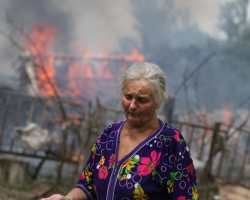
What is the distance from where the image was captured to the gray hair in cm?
207

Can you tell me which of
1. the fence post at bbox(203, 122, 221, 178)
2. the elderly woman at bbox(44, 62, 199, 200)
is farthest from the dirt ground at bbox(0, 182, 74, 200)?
the elderly woman at bbox(44, 62, 199, 200)

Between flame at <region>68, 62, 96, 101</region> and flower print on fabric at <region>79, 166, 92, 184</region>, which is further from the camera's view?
flame at <region>68, 62, 96, 101</region>

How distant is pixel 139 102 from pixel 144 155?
267 mm

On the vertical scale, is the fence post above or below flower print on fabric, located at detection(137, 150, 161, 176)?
above

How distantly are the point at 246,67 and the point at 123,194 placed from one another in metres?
17.2

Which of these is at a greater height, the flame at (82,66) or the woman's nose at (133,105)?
the flame at (82,66)

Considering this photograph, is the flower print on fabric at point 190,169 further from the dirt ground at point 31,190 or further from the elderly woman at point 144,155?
the dirt ground at point 31,190

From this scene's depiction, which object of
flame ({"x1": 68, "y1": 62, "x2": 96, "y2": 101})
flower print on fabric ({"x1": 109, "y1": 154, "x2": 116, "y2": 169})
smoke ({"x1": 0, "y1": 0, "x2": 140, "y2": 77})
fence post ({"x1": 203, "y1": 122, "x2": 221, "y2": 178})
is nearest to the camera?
flower print on fabric ({"x1": 109, "y1": 154, "x2": 116, "y2": 169})

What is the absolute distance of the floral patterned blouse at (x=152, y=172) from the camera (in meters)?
2.00

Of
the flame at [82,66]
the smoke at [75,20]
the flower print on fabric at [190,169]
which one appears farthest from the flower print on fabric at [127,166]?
the smoke at [75,20]

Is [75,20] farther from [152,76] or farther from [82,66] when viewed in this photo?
[152,76]

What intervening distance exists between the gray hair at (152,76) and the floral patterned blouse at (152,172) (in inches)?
7.3

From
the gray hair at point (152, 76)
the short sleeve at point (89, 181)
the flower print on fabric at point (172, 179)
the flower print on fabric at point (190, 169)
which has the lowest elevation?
the short sleeve at point (89, 181)

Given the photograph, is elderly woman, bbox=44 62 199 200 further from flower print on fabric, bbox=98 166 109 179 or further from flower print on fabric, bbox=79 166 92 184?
flower print on fabric, bbox=79 166 92 184
